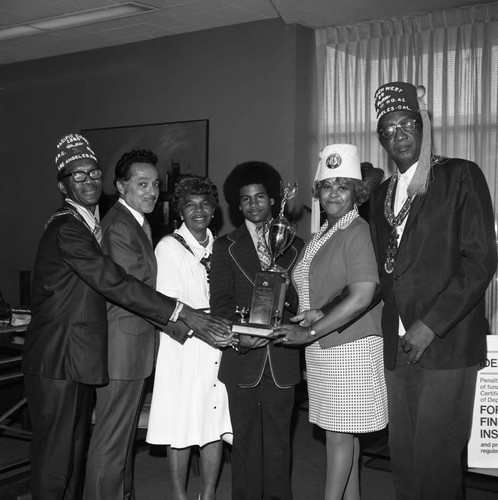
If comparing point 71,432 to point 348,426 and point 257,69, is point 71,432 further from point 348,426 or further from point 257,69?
point 257,69

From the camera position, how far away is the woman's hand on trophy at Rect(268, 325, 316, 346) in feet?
10.4

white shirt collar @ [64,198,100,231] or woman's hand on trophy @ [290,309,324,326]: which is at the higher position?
white shirt collar @ [64,198,100,231]

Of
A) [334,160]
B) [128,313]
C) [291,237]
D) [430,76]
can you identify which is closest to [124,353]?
[128,313]

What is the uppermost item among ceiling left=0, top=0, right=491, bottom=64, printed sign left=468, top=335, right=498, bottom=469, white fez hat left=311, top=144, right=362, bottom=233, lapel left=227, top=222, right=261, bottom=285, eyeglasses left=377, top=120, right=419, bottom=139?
ceiling left=0, top=0, right=491, bottom=64

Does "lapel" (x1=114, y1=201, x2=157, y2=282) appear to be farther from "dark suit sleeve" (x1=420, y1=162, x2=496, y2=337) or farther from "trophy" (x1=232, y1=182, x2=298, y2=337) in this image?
"dark suit sleeve" (x1=420, y1=162, x2=496, y2=337)

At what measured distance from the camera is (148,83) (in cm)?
788

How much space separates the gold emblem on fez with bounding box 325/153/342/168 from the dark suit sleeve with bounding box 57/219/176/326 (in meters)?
1.01

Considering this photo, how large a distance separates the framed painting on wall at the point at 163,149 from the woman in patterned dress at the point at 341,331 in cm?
415

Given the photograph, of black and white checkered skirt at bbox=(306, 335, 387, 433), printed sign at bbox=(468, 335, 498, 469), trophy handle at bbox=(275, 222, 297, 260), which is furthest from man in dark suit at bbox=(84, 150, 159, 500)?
printed sign at bbox=(468, 335, 498, 469)

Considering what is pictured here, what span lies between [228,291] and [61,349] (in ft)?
2.67

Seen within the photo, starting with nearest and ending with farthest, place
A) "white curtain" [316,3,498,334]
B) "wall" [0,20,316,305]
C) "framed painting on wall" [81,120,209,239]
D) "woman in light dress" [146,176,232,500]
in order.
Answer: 1. "woman in light dress" [146,176,232,500]
2. "white curtain" [316,3,498,334]
3. "wall" [0,20,316,305]
4. "framed painting on wall" [81,120,209,239]

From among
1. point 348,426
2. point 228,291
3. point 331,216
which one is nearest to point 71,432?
point 228,291

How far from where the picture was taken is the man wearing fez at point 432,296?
110 inches

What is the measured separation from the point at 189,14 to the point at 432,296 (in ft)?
16.0
